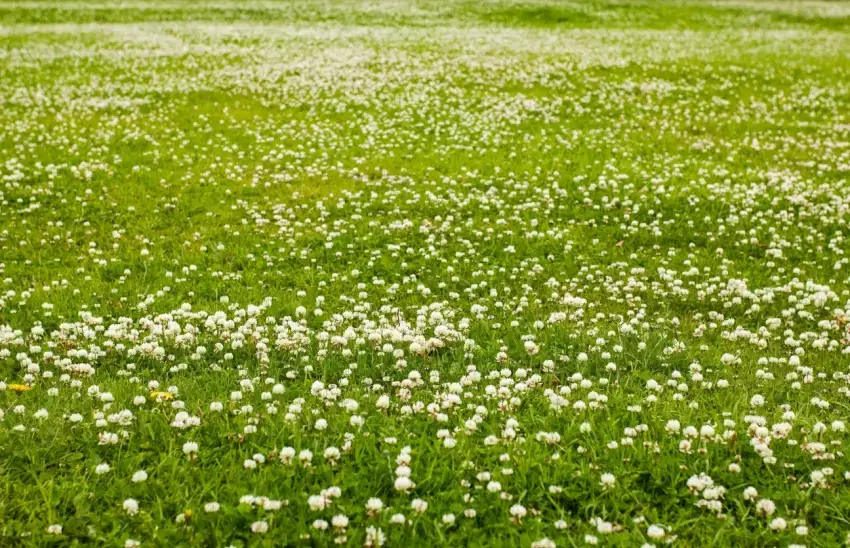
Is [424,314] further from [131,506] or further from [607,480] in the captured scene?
[131,506]

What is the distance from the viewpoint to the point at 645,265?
1095 centimetres

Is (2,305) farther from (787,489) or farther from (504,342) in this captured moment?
(787,489)

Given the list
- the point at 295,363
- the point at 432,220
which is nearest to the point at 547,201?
the point at 432,220

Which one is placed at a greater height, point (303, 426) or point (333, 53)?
point (333, 53)

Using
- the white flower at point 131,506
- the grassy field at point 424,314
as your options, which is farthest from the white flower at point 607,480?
the white flower at point 131,506

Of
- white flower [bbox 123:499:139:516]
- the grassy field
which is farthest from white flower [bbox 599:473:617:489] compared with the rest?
white flower [bbox 123:499:139:516]

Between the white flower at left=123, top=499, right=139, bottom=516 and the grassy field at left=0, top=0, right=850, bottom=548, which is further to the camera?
the grassy field at left=0, top=0, right=850, bottom=548

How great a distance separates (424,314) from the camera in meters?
8.95

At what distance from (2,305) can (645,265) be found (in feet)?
31.2

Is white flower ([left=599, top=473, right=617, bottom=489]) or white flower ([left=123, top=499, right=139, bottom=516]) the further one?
white flower ([left=599, top=473, right=617, bottom=489])

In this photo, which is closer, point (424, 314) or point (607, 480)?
point (607, 480)

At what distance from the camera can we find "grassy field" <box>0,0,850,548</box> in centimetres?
518

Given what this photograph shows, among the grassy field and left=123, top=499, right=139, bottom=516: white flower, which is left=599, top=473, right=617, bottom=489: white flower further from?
left=123, top=499, right=139, bottom=516: white flower

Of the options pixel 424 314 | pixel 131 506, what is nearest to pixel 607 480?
pixel 131 506
